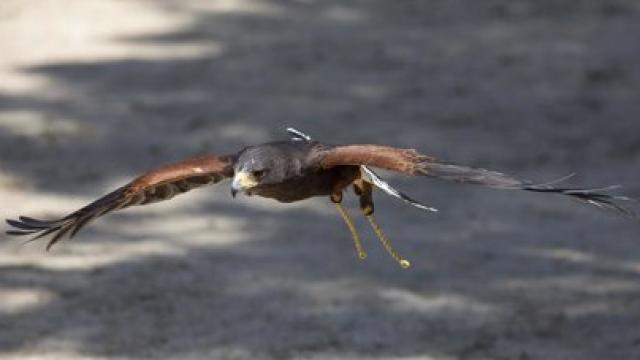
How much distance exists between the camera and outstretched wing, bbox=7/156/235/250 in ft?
17.8

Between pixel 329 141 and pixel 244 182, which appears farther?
pixel 329 141

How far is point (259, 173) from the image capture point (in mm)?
5125

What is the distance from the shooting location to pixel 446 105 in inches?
488

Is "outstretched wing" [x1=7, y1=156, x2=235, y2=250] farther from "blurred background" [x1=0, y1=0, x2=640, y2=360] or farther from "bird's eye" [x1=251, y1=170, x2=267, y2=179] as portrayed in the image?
"blurred background" [x1=0, y1=0, x2=640, y2=360]

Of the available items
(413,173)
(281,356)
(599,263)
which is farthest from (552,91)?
(413,173)

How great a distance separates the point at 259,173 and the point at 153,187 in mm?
648

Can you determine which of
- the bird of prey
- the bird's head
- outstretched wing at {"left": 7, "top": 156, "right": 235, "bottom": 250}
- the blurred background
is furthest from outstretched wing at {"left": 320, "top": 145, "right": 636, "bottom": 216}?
the blurred background

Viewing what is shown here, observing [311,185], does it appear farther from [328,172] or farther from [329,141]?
[329,141]

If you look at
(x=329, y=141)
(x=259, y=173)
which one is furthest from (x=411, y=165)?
(x=329, y=141)

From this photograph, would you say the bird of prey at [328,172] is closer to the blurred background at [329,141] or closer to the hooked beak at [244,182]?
the hooked beak at [244,182]

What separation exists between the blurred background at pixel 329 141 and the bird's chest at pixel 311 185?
12.1 feet

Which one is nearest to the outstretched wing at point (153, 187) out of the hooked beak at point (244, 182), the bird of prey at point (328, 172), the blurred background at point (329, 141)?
the bird of prey at point (328, 172)

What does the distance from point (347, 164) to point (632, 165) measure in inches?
266

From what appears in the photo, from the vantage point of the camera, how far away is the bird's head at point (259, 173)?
5117 millimetres
